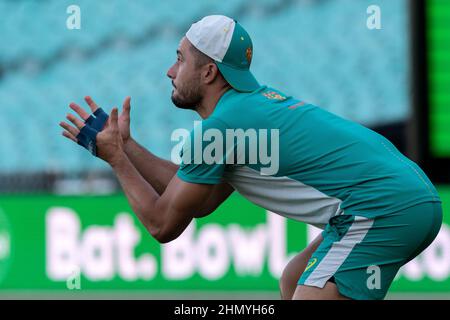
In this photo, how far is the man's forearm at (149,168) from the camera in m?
4.57

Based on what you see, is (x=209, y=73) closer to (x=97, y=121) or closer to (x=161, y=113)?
(x=97, y=121)

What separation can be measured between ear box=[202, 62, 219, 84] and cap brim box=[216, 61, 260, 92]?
3 centimetres

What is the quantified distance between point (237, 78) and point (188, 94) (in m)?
0.23

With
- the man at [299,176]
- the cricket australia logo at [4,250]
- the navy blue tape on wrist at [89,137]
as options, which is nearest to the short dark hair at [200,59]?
the man at [299,176]

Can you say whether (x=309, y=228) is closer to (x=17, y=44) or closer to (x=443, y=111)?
(x=443, y=111)

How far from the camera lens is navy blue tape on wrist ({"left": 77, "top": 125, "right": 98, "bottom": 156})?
4219 millimetres

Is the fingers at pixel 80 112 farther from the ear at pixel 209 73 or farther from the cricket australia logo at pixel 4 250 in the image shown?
the cricket australia logo at pixel 4 250

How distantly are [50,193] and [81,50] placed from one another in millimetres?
1901

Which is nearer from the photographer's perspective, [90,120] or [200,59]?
[200,59]

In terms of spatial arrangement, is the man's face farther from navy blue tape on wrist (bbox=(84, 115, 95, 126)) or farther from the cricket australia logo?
the cricket australia logo

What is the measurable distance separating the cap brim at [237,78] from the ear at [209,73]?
0.09 ft

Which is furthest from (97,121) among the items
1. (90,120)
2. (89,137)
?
(89,137)

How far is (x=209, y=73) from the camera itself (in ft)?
13.9

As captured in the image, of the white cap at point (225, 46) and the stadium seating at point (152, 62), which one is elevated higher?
the stadium seating at point (152, 62)
